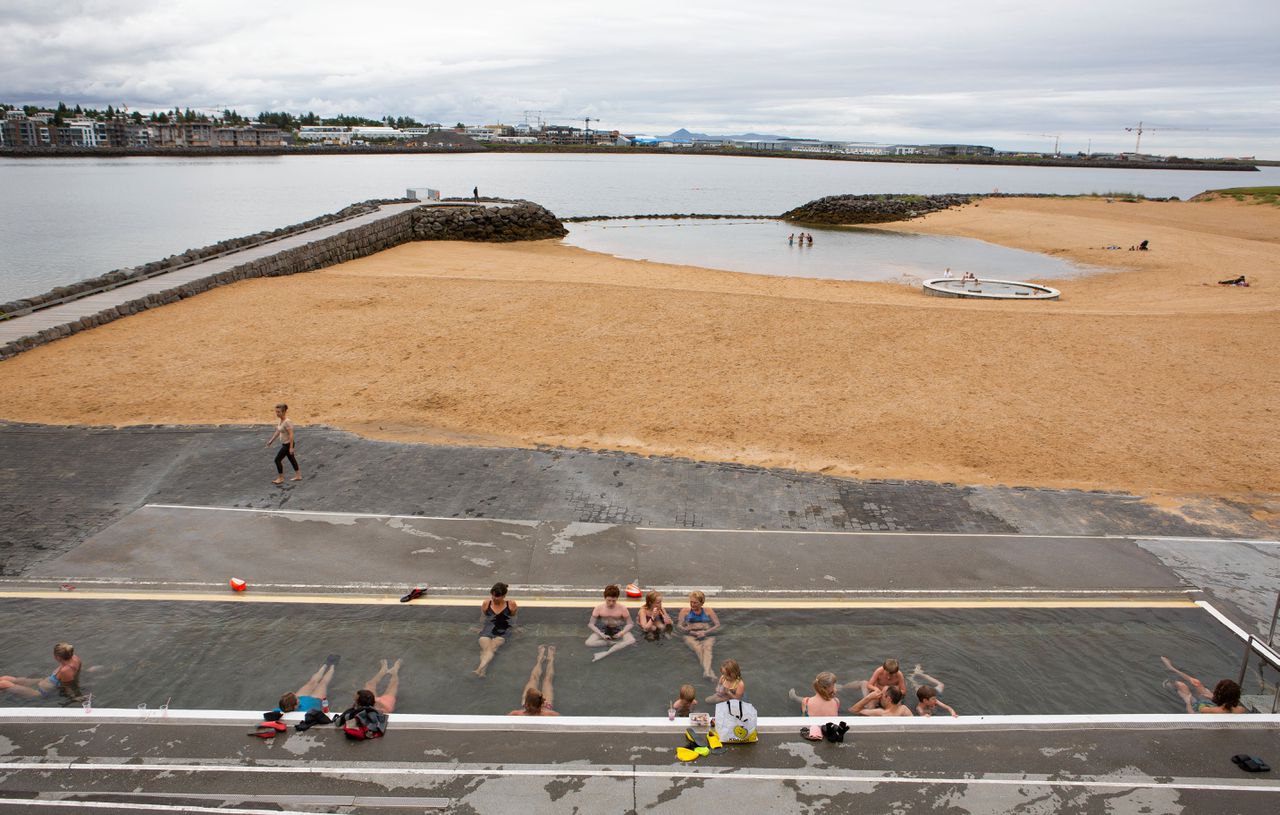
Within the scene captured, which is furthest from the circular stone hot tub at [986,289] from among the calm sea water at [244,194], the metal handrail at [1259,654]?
the calm sea water at [244,194]

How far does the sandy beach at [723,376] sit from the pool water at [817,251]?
1444 cm

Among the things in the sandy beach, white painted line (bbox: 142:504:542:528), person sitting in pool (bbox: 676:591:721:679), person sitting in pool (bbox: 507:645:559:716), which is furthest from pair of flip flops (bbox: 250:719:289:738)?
the sandy beach

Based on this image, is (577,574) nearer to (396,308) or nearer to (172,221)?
(396,308)

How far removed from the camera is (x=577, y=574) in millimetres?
9625

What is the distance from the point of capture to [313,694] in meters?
7.51

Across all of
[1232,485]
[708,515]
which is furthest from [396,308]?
[1232,485]

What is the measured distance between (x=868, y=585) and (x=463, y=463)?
22.9ft

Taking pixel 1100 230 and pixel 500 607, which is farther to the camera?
pixel 1100 230

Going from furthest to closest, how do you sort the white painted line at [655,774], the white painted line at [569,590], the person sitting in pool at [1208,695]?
the white painted line at [569,590] → the person sitting in pool at [1208,695] → the white painted line at [655,774]

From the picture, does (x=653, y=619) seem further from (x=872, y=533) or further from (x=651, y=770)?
(x=872, y=533)

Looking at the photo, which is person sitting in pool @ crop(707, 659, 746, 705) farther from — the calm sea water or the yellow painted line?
the calm sea water

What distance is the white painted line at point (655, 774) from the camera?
235 inches

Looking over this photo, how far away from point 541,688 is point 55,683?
461 centimetres

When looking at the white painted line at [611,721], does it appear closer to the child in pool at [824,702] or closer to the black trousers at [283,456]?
the child in pool at [824,702]
